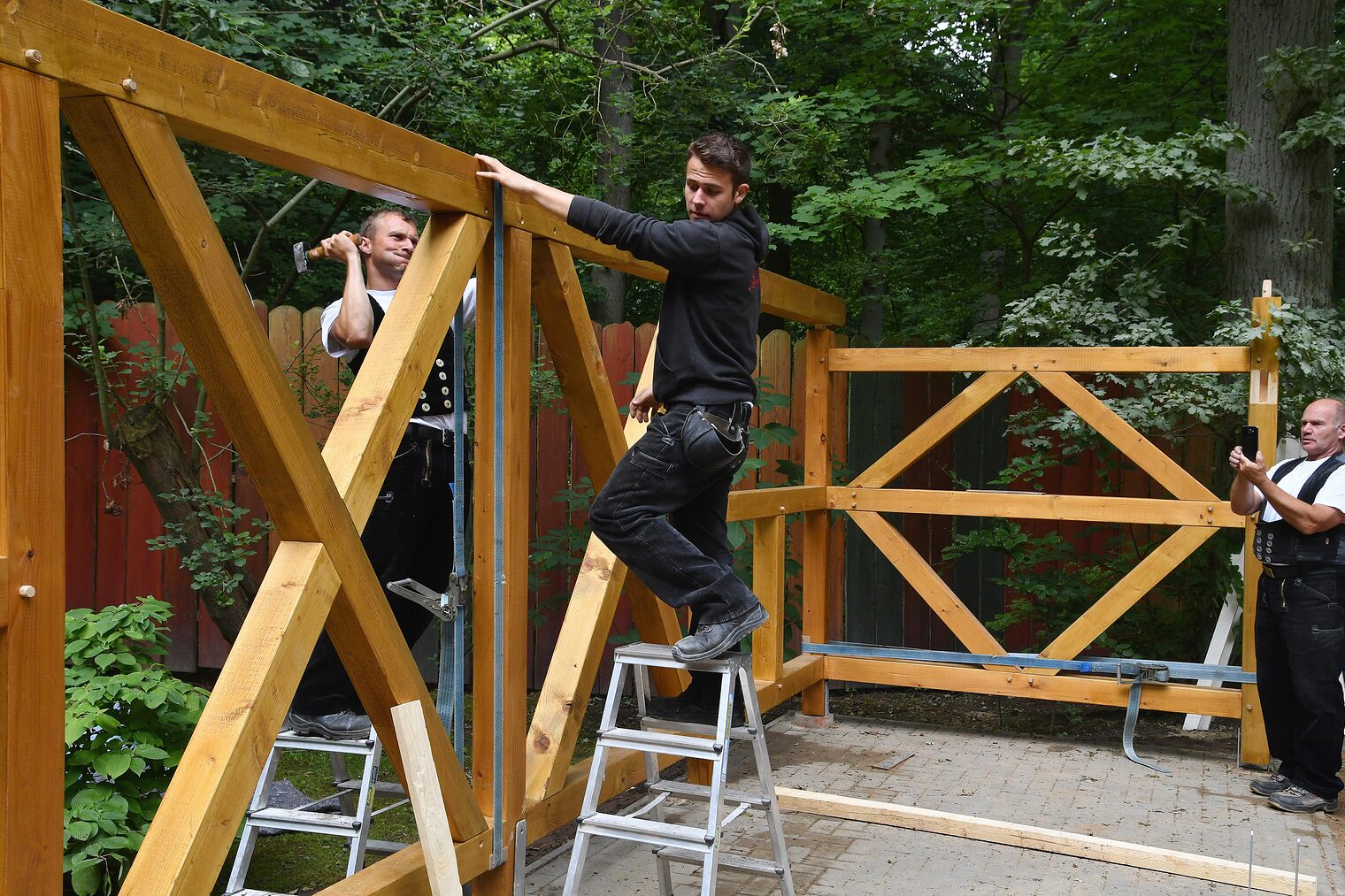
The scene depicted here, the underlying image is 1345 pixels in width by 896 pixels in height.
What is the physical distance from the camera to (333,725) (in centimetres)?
345

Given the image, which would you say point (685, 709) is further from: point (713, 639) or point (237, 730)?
point (237, 730)

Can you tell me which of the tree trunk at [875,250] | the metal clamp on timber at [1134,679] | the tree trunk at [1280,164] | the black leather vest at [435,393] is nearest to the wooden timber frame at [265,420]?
the black leather vest at [435,393]

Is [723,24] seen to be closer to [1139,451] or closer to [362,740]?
[1139,451]

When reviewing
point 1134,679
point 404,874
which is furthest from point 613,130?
point 404,874

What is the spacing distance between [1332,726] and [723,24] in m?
7.37

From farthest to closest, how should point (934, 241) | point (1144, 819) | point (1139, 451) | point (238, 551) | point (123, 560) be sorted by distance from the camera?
point (934, 241) → point (123, 560) → point (1139, 451) → point (238, 551) → point (1144, 819)

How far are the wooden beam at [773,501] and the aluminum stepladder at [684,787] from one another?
1374mm

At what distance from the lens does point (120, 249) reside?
5742 millimetres

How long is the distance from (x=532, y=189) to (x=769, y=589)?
298 cm

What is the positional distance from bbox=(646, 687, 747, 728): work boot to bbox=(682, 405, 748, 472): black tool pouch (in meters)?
0.81

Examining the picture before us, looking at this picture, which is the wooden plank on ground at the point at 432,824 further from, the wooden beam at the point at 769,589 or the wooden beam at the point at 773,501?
the wooden beam at the point at 769,589

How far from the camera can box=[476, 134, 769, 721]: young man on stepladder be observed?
3154 mm

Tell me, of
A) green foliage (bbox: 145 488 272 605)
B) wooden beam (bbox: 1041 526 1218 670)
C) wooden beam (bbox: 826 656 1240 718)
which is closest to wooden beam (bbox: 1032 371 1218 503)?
wooden beam (bbox: 1041 526 1218 670)

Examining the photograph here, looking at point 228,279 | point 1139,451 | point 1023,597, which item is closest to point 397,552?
point 228,279
